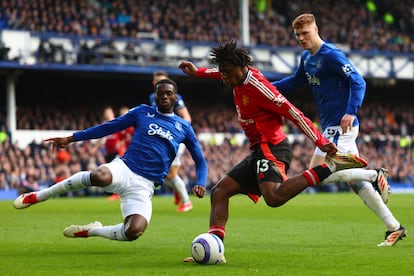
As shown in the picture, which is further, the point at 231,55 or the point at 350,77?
the point at 350,77

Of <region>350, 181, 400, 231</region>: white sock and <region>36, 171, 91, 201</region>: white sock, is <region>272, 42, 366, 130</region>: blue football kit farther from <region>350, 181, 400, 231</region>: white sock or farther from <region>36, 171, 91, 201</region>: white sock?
<region>36, 171, 91, 201</region>: white sock

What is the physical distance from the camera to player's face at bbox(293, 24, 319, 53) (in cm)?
972

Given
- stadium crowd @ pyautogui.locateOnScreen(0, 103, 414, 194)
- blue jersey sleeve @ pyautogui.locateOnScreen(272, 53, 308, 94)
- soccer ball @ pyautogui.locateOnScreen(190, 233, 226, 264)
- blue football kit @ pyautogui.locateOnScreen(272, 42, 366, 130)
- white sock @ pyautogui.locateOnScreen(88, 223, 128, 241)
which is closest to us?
soccer ball @ pyautogui.locateOnScreen(190, 233, 226, 264)

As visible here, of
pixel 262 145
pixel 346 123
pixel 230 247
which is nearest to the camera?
pixel 262 145

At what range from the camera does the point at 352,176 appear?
32.0ft

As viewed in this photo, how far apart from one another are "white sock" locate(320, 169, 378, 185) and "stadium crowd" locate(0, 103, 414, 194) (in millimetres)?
17163

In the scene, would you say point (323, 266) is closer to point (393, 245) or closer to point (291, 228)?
point (393, 245)

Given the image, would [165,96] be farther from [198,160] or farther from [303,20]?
[303,20]

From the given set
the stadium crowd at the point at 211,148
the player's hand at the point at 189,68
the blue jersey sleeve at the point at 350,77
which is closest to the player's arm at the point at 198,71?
the player's hand at the point at 189,68

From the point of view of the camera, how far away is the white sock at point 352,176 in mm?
9625

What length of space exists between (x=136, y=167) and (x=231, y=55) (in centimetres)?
190

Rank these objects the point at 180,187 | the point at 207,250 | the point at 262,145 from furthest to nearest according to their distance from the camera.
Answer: the point at 180,187, the point at 262,145, the point at 207,250

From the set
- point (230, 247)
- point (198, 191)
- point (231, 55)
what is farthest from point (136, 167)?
point (231, 55)

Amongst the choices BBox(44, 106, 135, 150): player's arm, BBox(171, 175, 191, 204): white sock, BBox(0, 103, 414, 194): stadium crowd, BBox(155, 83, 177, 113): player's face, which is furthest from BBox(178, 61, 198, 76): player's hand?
BBox(0, 103, 414, 194): stadium crowd
